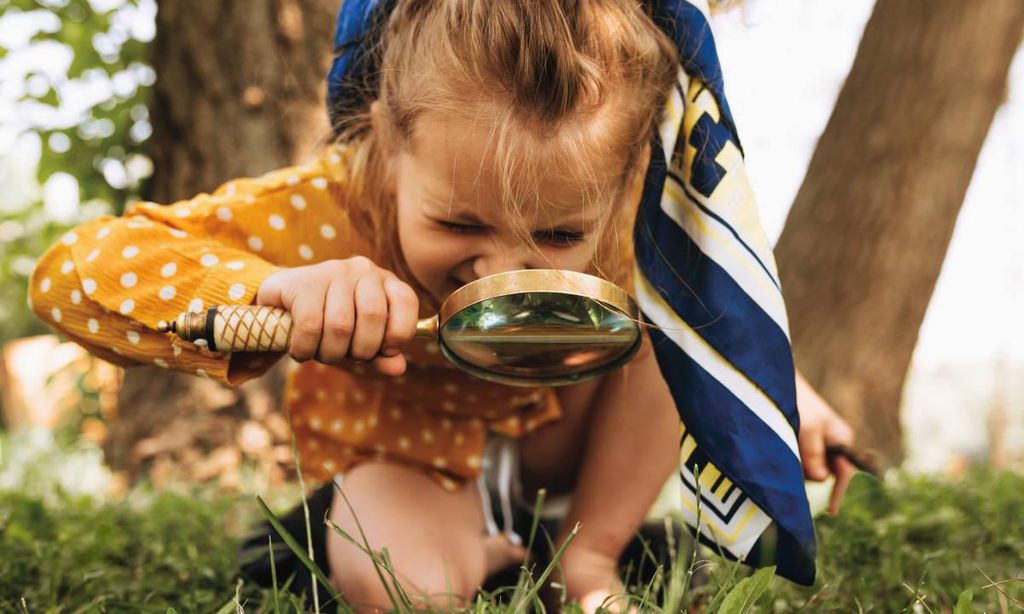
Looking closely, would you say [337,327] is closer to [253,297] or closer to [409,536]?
[253,297]

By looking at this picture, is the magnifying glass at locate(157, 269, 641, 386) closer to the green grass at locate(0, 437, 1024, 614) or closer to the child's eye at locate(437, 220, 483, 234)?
the child's eye at locate(437, 220, 483, 234)

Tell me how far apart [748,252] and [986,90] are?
7.32 ft

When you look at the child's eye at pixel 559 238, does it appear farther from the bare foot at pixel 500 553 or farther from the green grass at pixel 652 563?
the bare foot at pixel 500 553

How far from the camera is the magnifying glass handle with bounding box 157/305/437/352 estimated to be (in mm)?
1062

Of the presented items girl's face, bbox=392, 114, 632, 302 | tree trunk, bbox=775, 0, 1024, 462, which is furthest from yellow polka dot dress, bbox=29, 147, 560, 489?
tree trunk, bbox=775, 0, 1024, 462

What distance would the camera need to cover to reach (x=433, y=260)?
4.35 ft

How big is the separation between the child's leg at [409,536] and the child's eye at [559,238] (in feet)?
1.92

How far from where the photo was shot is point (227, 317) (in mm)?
1066

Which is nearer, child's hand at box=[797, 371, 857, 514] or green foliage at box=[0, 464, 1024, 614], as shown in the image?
green foliage at box=[0, 464, 1024, 614]

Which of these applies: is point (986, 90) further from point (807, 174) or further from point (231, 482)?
point (231, 482)

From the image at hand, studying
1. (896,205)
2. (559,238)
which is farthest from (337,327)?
(896,205)

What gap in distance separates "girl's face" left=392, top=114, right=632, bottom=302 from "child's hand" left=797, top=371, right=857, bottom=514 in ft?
1.93

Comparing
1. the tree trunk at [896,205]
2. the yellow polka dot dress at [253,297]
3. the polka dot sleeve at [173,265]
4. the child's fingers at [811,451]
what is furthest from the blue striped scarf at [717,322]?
the tree trunk at [896,205]

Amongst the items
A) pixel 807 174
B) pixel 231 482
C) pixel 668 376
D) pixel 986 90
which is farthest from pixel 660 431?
pixel 986 90
